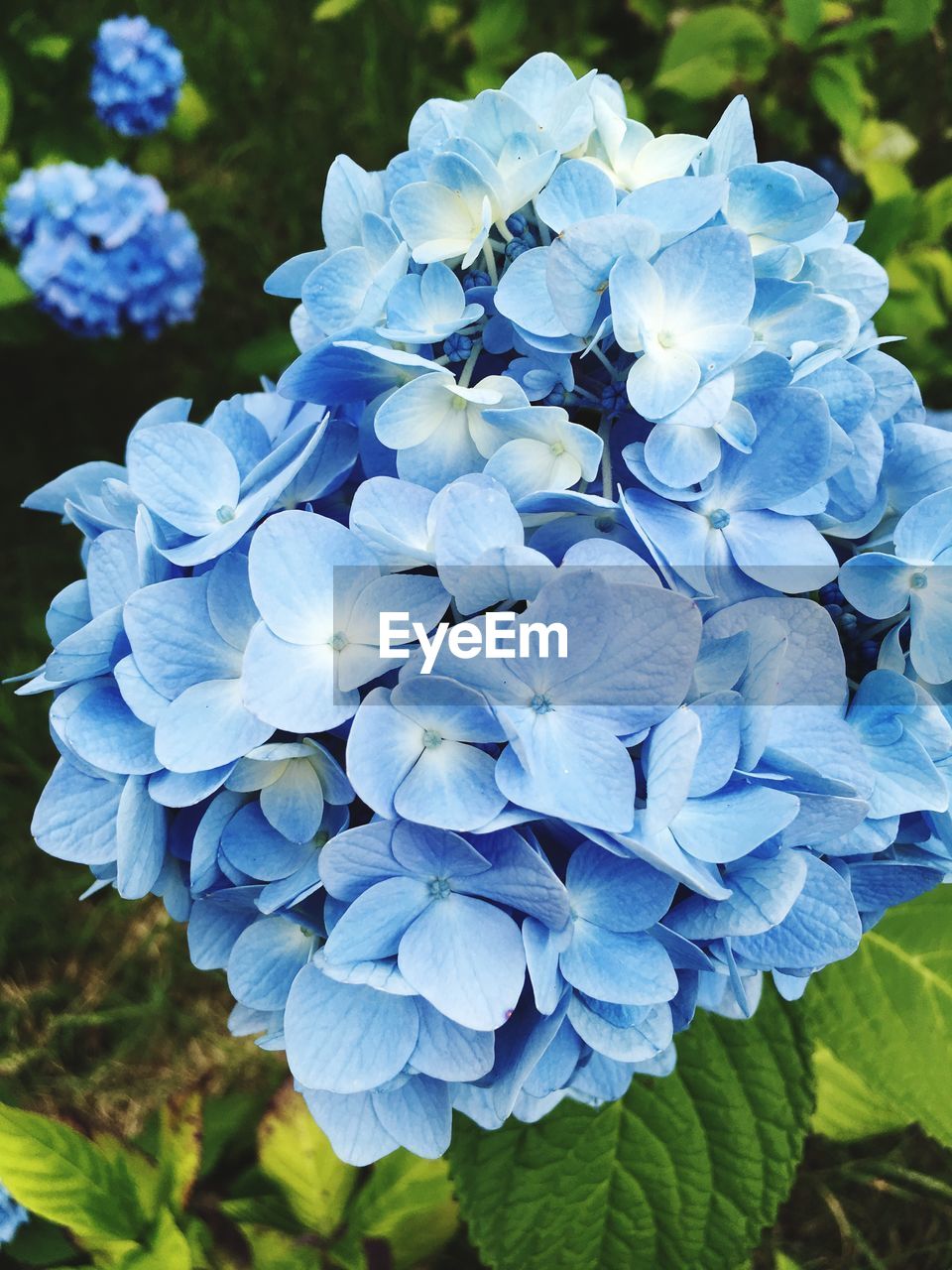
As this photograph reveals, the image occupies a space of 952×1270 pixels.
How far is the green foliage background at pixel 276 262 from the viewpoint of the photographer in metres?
1.32

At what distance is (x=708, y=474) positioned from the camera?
0.65 m

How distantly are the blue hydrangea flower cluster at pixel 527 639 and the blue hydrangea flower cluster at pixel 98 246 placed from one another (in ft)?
2.67

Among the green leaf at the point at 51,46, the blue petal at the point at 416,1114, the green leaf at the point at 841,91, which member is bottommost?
the blue petal at the point at 416,1114

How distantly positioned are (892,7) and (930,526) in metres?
0.93

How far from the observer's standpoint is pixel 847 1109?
1.26 metres

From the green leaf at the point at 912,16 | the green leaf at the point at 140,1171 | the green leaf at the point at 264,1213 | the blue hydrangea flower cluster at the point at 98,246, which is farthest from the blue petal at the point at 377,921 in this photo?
the green leaf at the point at 912,16

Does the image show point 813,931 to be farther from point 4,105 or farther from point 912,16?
point 4,105

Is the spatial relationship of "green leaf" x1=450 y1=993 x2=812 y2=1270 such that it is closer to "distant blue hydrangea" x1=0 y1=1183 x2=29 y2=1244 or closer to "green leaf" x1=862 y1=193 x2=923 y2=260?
"distant blue hydrangea" x1=0 y1=1183 x2=29 y2=1244

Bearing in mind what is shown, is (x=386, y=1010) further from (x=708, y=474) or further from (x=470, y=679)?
(x=708, y=474)

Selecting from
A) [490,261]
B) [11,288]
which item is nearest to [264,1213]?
[490,261]

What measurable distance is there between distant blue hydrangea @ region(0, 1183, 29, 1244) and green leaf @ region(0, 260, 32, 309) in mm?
991

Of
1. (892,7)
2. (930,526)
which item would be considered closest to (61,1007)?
(930,526)

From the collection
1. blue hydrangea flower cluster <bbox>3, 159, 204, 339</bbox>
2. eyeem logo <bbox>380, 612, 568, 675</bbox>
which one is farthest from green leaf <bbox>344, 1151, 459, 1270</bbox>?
blue hydrangea flower cluster <bbox>3, 159, 204, 339</bbox>

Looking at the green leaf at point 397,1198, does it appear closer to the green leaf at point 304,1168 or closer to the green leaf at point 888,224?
the green leaf at point 304,1168
